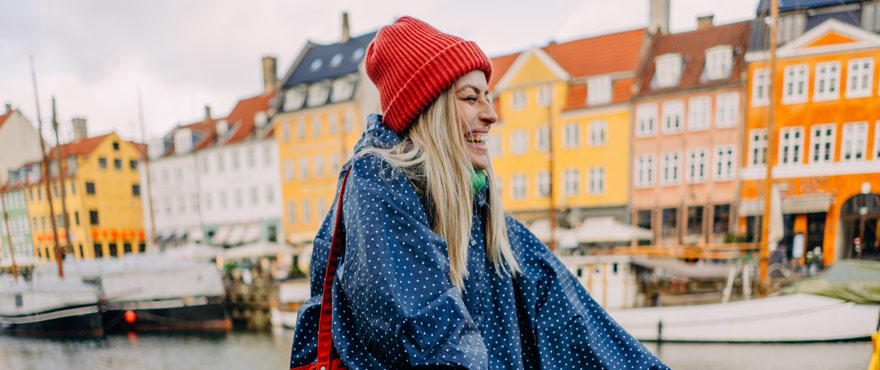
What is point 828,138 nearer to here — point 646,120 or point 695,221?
point 695,221

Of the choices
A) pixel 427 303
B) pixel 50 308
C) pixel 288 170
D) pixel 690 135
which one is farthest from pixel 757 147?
pixel 288 170

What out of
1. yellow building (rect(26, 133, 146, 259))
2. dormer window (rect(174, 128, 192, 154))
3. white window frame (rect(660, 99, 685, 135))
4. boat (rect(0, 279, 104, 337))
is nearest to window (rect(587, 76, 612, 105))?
white window frame (rect(660, 99, 685, 135))

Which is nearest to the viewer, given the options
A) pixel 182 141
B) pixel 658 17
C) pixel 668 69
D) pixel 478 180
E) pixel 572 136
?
pixel 478 180

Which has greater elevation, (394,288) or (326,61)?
(326,61)

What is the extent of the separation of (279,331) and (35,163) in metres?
6.85

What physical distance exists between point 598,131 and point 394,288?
27.9ft

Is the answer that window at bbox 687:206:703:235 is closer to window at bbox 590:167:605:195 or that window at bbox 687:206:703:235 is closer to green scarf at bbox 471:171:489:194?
window at bbox 590:167:605:195

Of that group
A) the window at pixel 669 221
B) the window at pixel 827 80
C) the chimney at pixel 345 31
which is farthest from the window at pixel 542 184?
the chimney at pixel 345 31

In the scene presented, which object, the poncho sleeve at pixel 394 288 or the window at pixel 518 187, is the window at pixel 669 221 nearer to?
the window at pixel 518 187

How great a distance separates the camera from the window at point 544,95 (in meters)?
9.39

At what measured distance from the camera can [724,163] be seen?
5941 millimetres

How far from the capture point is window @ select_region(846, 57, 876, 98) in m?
4.29

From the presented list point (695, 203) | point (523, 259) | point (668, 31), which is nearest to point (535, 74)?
point (668, 31)

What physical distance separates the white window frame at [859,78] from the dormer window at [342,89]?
11.1 m
